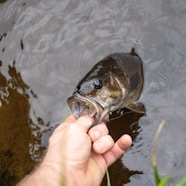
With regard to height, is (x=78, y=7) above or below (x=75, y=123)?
below

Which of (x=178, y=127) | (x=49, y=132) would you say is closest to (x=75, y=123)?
(x=49, y=132)

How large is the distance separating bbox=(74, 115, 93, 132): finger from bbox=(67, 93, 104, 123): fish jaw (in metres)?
0.11

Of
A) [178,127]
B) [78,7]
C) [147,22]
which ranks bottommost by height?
[178,127]

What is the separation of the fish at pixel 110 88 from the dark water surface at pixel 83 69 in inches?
5.0

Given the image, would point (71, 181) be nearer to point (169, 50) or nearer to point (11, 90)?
point (11, 90)

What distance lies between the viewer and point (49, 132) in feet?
11.7

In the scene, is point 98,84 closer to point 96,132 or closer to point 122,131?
point 96,132

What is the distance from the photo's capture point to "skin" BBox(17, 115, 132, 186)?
246 cm

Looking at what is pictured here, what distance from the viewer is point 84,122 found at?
2619 millimetres

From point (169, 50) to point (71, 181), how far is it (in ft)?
6.64

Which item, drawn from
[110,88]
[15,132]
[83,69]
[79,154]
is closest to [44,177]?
[79,154]

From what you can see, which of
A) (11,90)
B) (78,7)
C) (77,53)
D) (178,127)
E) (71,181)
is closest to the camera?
(71,181)

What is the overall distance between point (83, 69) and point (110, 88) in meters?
0.85

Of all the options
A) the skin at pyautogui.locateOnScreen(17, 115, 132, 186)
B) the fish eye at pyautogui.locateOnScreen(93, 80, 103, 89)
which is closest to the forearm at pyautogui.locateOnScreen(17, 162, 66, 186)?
the skin at pyautogui.locateOnScreen(17, 115, 132, 186)
